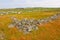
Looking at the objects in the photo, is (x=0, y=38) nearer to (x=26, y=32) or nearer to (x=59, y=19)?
(x=26, y=32)

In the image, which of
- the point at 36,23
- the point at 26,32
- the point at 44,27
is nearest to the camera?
the point at 26,32

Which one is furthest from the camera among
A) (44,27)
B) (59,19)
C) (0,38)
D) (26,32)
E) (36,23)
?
(59,19)

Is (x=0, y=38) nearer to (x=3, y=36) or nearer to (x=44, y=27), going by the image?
(x=3, y=36)

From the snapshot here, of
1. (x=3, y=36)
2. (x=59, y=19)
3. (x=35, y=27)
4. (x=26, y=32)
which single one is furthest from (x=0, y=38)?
(x=59, y=19)

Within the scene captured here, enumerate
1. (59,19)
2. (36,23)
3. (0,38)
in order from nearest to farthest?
(0,38) < (36,23) < (59,19)

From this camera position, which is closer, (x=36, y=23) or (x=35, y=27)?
(x=35, y=27)

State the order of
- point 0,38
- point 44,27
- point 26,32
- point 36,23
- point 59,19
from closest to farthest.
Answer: point 0,38, point 26,32, point 44,27, point 36,23, point 59,19

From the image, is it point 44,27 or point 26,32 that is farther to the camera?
point 44,27

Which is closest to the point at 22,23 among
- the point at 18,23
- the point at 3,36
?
the point at 18,23

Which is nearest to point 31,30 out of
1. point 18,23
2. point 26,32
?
point 26,32
